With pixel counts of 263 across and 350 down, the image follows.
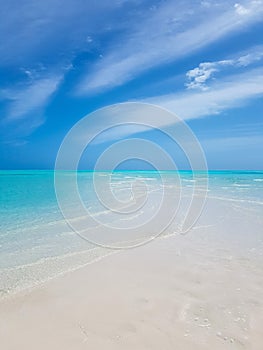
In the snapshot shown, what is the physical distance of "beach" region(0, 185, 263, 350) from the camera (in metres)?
4.10

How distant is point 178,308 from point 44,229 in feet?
→ 24.6

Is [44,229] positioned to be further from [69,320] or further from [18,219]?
[69,320]

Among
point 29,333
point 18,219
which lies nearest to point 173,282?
point 29,333

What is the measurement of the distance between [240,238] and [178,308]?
19.0 ft

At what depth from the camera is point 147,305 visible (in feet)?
16.8

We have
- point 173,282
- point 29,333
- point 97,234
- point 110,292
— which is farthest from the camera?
point 97,234

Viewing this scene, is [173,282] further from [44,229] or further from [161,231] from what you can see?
[44,229]

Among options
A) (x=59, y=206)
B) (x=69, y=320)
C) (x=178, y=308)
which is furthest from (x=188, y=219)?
(x=69, y=320)

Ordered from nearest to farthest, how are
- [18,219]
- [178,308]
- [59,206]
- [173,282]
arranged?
[178,308]
[173,282]
[18,219]
[59,206]

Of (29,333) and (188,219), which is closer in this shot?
(29,333)

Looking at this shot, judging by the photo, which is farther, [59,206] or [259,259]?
[59,206]

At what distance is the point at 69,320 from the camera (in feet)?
15.1

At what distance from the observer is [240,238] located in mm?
10000

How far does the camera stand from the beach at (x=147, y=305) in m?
4.10
